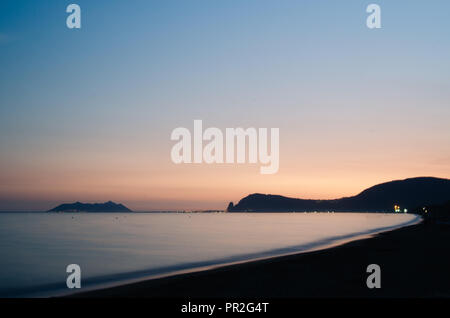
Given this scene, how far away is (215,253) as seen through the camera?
34969 millimetres

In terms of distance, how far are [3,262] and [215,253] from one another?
15.5 meters
